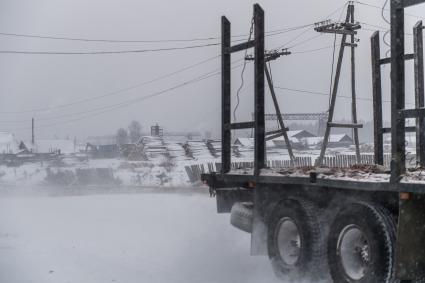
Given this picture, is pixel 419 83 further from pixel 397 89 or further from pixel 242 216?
pixel 242 216

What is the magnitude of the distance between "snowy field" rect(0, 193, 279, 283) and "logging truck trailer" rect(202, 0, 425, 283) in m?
0.75

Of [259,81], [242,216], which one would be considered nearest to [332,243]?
[242,216]

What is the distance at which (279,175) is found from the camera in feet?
22.8

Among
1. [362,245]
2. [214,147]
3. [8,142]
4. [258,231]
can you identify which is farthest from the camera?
[8,142]

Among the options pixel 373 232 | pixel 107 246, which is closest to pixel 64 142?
pixel 107 246

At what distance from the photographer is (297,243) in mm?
6801

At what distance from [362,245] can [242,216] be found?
100 inches

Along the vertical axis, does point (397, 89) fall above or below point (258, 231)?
above

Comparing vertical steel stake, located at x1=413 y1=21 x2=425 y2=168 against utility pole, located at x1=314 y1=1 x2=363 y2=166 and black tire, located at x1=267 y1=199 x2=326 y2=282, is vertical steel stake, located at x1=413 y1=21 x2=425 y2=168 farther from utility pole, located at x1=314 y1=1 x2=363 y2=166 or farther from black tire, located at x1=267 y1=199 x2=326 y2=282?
utility pole, located at x1=314 y1=1 x2=363 y2=166

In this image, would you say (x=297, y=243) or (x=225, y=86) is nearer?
(x=297, y=243)

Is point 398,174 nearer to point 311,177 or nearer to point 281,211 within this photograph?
point 311,177

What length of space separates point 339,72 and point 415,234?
13.8m

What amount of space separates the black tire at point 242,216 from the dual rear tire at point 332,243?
2.07 feet

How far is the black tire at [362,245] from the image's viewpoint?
5.16 m
